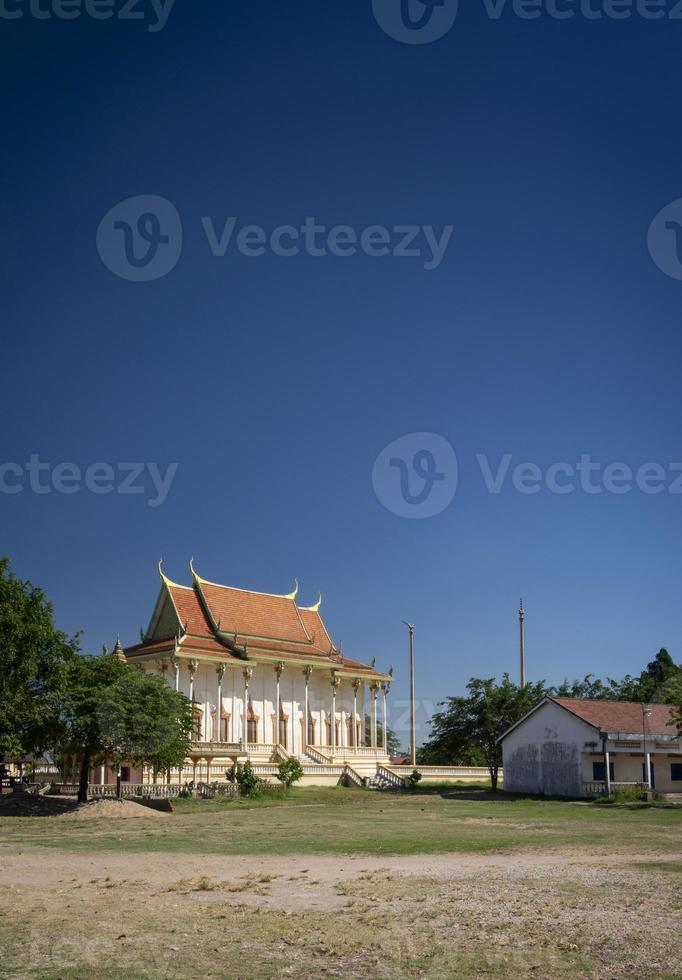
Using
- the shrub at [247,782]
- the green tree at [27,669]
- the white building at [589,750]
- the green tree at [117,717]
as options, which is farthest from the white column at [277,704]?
the green tree at [27,669]

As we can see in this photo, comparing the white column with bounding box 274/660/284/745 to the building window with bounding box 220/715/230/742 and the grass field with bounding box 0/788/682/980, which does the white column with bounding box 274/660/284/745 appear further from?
the grass field with bounding box 0/788/682/980

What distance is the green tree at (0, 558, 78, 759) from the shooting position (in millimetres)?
36009

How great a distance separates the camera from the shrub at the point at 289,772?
2073 inches

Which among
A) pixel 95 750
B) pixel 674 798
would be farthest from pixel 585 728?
pixel 95 750

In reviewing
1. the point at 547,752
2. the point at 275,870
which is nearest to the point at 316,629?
the point at 547,752

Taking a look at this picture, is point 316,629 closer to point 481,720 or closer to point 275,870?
point 481,720

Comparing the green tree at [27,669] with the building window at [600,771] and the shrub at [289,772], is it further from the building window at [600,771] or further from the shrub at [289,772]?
the building window at [600,771]

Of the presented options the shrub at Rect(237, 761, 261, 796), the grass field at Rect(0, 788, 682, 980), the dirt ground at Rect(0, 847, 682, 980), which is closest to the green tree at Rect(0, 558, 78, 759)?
the grass field at Rect(0, 788, 682, 980)

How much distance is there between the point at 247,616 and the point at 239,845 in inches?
1896

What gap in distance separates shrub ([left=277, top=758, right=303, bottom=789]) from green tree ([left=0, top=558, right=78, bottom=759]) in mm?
17355

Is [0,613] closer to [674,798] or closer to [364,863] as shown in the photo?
[364,863]

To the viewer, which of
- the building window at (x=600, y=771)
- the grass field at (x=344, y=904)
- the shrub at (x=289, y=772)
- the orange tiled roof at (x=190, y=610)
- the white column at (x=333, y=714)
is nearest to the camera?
the grass field at (x=344, y=904)

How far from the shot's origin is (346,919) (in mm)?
13016

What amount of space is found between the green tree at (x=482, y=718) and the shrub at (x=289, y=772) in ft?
38.4
